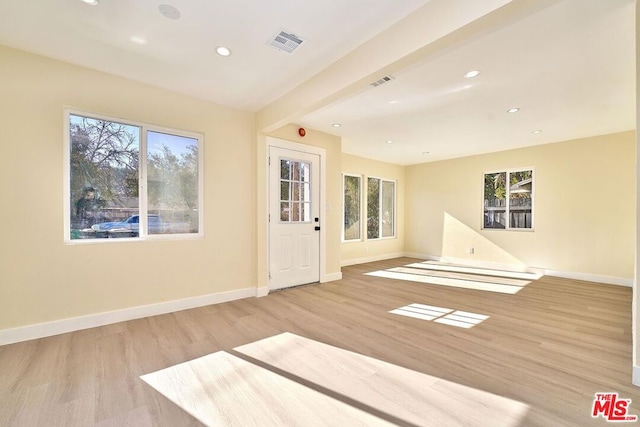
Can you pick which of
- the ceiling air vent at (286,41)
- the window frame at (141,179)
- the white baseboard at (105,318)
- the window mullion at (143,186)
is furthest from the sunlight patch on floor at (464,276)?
the ceiling air vent at (286,41)

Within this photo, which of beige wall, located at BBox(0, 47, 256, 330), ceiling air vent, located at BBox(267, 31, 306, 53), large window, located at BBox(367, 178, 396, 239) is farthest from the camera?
large window, located at BBox(367, 178, 396, 239)

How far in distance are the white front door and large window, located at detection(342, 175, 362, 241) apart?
6.11ft

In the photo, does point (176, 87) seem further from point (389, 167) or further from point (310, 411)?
point (389, 167)

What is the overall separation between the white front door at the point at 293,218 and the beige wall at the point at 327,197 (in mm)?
146

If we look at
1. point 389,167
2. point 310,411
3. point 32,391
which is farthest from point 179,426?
point 389,167

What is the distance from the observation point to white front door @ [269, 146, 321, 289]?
4.28 m

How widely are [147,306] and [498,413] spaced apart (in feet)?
11.4

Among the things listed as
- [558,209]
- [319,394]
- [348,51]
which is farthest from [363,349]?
[558,209]

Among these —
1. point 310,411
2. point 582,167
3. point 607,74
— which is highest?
point 607,74

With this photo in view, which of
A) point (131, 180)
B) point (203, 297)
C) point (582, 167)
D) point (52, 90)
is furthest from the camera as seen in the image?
point (582, 167)

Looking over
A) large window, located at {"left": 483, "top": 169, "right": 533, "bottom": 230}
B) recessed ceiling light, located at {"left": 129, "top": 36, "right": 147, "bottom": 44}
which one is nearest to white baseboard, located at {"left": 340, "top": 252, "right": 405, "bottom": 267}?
large window, located at {"left": 483, "top": 169, "right": 533, "bottom": 230}

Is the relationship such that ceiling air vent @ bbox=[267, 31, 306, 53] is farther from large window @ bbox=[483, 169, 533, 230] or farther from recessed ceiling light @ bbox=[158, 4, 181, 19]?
A: large window @ bbox=[483, 169, 533, 230]

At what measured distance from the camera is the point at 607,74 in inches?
110

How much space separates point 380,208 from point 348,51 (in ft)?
17.0
